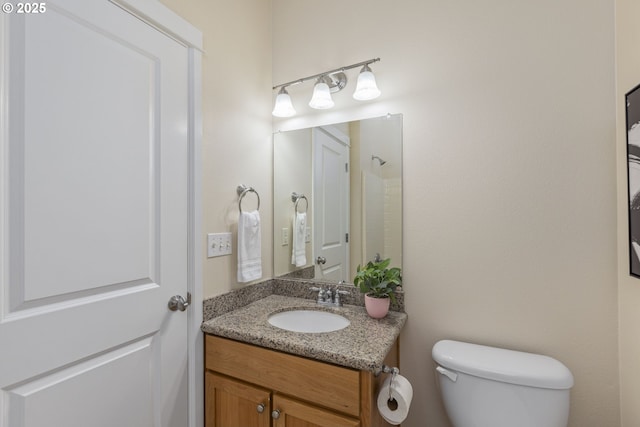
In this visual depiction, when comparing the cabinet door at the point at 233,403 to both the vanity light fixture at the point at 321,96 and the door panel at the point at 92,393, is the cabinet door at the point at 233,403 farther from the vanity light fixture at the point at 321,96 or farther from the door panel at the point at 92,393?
the vanity light fixture at the point at 321,96

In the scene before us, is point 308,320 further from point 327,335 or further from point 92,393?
point 92,393

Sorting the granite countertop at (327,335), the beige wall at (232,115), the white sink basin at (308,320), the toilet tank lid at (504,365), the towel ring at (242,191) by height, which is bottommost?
the toilet tank lid at (504,365)

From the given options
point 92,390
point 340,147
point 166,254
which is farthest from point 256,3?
point 92,390

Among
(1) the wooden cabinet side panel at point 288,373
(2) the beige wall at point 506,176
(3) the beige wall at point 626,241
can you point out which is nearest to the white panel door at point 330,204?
(2) the beige wall at point 506,176

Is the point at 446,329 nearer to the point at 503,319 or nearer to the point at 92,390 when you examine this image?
the point at 503,319

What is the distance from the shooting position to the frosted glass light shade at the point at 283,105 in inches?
63.5

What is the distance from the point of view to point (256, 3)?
64.5 inches

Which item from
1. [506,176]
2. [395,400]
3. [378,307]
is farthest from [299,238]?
[506,176]

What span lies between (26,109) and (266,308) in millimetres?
1137

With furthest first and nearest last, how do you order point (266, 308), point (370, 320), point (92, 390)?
point (266, 308) < point (370, 320) < point (92, 390)

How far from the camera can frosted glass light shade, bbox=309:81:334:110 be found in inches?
58.9

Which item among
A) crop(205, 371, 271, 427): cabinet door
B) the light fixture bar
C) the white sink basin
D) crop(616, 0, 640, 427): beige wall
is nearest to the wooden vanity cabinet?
crop(205, 371, 271, 427): cabinet door

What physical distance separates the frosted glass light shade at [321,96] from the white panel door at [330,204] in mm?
143

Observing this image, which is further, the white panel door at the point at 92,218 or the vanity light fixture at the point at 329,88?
the vanity light fixture at the point at 329,88
